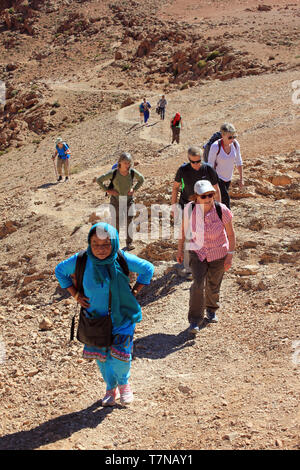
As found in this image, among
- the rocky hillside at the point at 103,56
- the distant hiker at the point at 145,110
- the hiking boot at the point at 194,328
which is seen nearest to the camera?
the hiking boot at the point at 194,328

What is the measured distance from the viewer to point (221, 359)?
15.3 ft

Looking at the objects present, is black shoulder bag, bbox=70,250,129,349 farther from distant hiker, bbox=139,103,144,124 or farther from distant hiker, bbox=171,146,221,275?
distant hiker, bbox=139,103,144,124

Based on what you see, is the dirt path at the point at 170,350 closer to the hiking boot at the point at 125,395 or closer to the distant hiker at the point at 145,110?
the hiking boot at the point at 125,395

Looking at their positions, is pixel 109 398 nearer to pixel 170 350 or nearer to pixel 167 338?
pixel 170 350

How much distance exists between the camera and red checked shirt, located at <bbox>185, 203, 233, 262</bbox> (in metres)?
4.62

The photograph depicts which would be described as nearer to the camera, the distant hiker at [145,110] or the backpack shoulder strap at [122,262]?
the backpack shoulder strap at [122,262]

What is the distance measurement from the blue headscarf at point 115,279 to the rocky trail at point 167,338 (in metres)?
0.86

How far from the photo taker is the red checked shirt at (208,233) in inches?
182

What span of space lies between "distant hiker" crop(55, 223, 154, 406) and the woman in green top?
10.3 feet

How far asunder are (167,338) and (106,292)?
72.1 inches

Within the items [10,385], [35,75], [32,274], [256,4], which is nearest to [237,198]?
[32,274]

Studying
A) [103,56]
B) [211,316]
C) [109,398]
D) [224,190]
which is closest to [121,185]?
[224,190]

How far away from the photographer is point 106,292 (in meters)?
3.61

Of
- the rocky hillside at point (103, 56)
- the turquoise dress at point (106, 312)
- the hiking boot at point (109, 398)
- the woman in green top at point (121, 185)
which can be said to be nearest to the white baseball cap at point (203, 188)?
the turquoise dress at point (106, 312)
